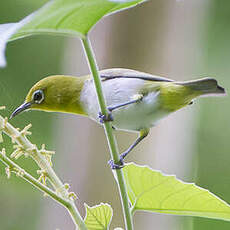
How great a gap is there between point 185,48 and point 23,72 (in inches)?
39.9

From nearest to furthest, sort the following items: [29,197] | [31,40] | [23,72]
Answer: [23,72] < [29,197] < [31,40]

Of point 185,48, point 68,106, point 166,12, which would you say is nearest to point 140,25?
point 166,12

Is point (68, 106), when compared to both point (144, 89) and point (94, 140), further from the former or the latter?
point (94, 140)

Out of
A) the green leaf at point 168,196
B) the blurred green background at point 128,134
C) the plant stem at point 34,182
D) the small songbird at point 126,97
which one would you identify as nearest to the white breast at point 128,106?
the small songbird at point 126,97

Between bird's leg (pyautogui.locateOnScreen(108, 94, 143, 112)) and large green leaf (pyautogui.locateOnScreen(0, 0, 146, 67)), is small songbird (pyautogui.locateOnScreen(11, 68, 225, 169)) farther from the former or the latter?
large green leaf (pyautogui.locateOnScreen(0, 0, 146, 67))

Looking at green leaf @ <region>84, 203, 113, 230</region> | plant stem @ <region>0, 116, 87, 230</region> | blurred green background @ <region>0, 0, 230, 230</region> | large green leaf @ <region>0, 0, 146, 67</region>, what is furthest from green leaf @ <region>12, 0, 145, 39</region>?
blurred green background @ <region>0, 0, 230, 230</region>

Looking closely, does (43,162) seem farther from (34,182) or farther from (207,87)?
(207,87)

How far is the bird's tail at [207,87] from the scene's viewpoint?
2.70ft

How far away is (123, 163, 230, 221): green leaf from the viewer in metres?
0.62

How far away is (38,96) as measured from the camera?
1.05m

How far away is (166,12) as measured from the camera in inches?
97.3

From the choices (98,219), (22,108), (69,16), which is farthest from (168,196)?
(22,108)

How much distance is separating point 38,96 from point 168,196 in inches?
19.8

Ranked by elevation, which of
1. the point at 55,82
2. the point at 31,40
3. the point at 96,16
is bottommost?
the point at 96,16
